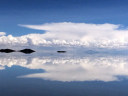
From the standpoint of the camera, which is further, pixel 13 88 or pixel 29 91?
pixel 13 88

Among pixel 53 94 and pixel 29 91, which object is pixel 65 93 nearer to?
pixel 53 94

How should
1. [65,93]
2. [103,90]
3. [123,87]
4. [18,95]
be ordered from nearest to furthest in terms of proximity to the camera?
[18,95] → [65,93] → [103,90] → [123,87]

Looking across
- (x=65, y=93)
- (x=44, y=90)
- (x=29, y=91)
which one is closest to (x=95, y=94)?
(x=65, y=93)

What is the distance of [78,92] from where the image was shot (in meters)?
24.8

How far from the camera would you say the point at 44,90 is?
83.9 ft

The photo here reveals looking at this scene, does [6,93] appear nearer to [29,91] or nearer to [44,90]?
[29,91]

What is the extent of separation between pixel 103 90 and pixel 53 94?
717 cm

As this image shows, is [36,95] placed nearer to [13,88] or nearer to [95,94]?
[13,88]

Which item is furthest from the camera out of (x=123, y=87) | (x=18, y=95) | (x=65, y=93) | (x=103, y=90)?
(x=123, y=87)

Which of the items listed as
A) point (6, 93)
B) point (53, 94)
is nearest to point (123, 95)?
point (53, 94)

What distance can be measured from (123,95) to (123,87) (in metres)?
4.79

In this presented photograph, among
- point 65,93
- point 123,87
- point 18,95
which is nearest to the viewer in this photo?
point 18,95

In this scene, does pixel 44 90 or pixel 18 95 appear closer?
pixel 18 95

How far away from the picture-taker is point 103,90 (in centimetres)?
2594
